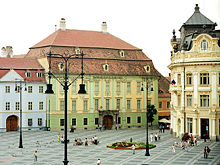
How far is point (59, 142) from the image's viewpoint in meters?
60.9

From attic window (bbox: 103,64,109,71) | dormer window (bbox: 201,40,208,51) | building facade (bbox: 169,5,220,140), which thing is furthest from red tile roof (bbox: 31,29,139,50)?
dormer window (bbox: 201,40,208,51)

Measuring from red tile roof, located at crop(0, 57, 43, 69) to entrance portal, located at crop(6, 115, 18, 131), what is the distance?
9.23 meters

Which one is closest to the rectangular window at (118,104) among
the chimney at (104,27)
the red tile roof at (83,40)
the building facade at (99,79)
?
the building facade at (99,79)

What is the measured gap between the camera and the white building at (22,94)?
74875mm

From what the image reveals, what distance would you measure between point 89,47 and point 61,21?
8.45m

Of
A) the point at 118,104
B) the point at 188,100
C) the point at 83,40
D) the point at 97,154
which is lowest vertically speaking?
the point at 97,154

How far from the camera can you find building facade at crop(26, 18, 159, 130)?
78.1m

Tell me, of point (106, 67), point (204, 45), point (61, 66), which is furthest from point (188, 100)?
point (61, 66)

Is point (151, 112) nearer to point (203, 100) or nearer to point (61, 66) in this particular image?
point (61, 66)

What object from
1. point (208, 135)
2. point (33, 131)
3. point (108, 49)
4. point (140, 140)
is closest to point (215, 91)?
point (208, 135)

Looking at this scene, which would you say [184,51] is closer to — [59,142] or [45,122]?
[59,142]

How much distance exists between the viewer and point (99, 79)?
81.1 meters

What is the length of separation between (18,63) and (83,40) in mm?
13950

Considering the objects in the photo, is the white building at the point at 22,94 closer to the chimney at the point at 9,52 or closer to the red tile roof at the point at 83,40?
the red tile roof at the point at 83,40
